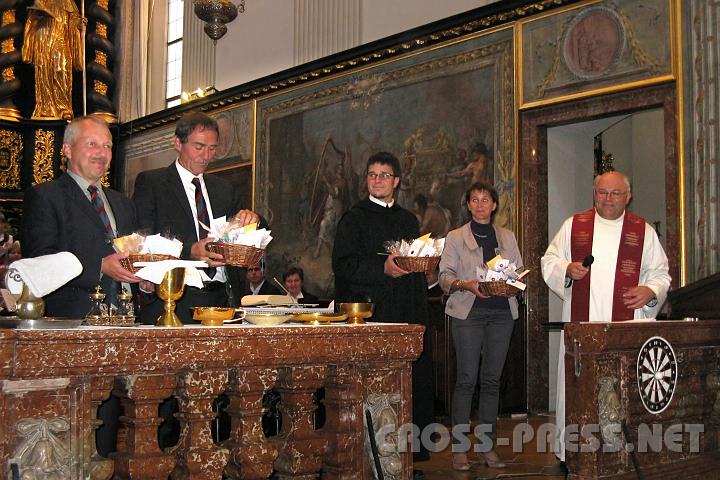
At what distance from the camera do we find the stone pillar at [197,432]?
3.03 metres

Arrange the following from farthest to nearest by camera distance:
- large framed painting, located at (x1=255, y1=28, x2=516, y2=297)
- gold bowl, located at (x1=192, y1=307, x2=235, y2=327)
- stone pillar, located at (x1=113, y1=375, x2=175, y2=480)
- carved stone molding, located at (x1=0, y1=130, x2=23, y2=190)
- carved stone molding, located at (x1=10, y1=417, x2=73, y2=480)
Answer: carved stone molding, located at (x1=0, y1=130, x2=23, y2=190), large framed painting, located at (x1=255, y1=28, x2=516, y2=297), gold bowl, located at (x1=192, y1=307, x2=235, y2=327), stone pillar, located at (x1=113, y1=375, x2=175, y2=480), carved stone molding, located at (x1=10, y1=417, x2=73, y2=480)

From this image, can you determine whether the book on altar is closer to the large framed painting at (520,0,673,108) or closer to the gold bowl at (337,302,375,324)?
the gold bowl at (337,302,375,324)

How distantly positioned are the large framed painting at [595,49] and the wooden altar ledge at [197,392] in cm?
534

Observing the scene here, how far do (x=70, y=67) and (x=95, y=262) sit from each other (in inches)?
568

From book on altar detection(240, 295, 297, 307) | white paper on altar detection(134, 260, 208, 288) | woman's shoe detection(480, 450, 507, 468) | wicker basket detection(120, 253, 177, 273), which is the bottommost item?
woman's shoe detection(480, 450, 507, 468)

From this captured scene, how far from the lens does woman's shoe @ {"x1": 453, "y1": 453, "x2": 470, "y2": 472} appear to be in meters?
5.30

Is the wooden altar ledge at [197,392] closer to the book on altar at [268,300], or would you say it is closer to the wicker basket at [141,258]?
the wicker basket at [141,258]

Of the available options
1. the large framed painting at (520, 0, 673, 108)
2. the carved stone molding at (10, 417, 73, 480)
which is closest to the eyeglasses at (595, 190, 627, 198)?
the large framed painting at (520, 0, 673, 108)

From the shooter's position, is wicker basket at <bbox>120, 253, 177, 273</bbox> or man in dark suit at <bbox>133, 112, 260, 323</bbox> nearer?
wicker basket at <bbox>120, 253, 177, 273</bbox>

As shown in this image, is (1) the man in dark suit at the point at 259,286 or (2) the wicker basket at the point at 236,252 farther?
(1) the man in dark suit at the point at 259,286

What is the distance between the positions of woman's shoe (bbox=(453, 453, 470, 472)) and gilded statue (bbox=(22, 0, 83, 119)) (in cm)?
1299

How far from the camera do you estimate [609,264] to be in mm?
5547

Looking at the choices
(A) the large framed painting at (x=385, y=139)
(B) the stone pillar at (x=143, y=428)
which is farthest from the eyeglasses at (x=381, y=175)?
(A) the large framed painting at (x=385, y=139)

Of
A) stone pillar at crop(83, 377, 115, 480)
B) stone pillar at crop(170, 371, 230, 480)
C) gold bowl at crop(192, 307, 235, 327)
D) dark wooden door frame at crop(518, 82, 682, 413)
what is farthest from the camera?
dark wooden door frame at crop(518, 82, 682, 413)
